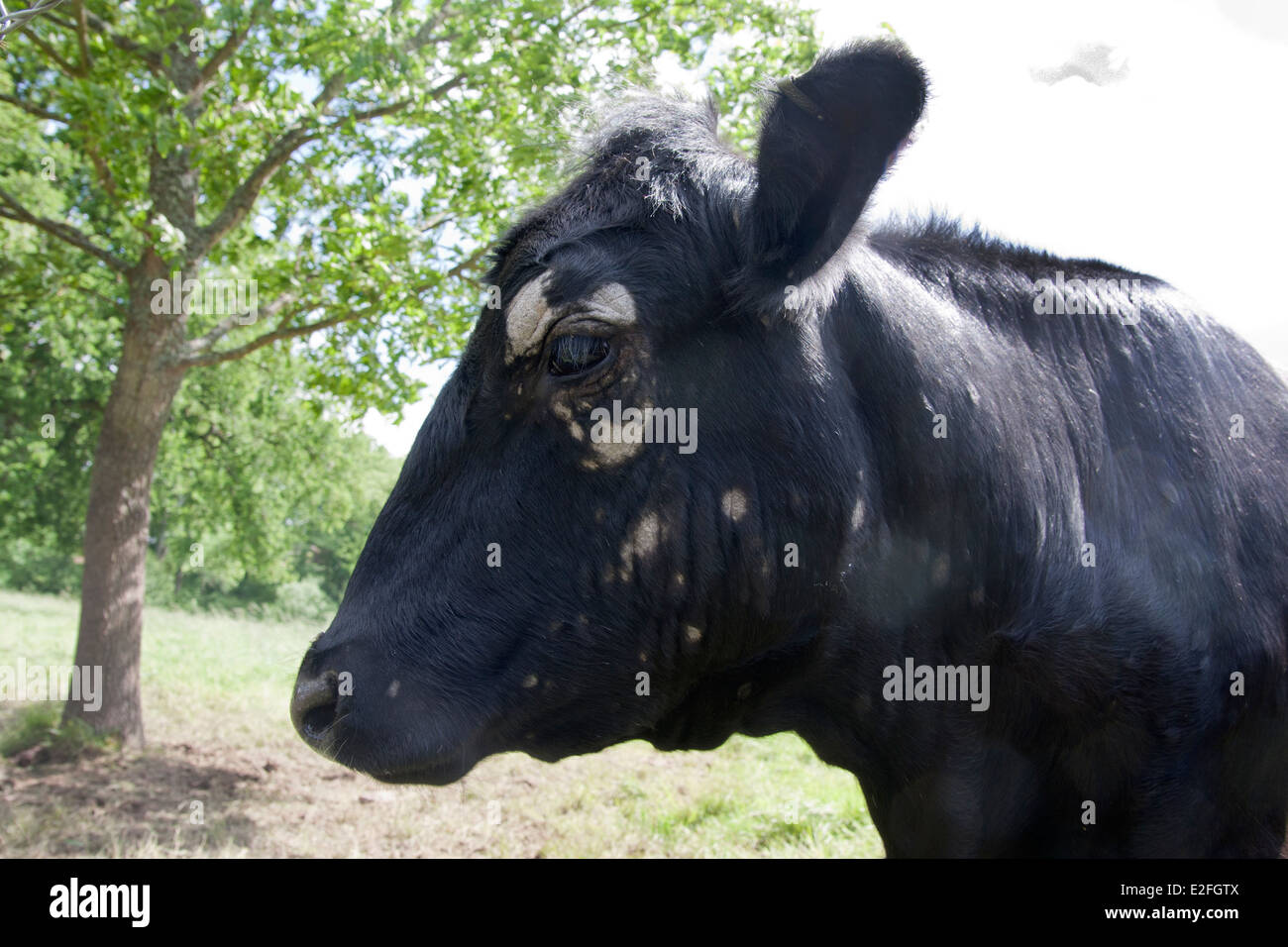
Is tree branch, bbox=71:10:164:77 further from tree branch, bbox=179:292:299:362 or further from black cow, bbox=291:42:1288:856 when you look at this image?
black cow, bbox=291:42:1288:856

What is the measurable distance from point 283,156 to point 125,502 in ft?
15.4

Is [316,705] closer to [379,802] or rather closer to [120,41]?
[379,802]

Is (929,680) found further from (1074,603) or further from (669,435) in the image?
(669,435)

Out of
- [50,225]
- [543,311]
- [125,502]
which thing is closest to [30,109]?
[50,225]

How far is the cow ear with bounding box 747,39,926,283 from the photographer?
6.85 ft

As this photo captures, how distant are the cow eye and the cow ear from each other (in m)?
0.43

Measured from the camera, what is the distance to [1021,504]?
87.0 inches

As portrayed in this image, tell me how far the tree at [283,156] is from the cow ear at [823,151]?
383cm

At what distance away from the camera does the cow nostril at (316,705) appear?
209 centimetres

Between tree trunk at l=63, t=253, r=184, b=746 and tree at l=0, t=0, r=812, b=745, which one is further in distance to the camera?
tree trunk at l=63, t=253, r=184, b=746

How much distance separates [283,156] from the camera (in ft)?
30.2

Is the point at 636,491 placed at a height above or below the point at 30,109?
below

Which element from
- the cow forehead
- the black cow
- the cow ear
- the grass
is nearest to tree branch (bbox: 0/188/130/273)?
the grass

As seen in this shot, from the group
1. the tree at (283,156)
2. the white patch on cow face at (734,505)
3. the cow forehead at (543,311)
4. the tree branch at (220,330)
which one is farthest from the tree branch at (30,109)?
the white patch on cow face at (734,505)
